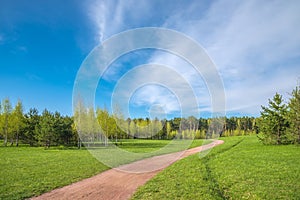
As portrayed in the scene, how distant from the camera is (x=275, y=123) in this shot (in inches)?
1225

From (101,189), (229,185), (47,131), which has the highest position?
(47,131)

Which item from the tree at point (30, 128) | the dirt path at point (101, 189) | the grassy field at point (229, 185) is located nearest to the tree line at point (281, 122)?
the grassy field at point (229, 185)

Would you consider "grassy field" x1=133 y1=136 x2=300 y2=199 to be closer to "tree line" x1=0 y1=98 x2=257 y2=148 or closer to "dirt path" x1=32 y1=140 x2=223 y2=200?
"dirt path" x1=32 y1=140 x2=223 y2=200

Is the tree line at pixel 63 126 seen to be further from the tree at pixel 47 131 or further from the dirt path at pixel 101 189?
the dirt path at pixel 101 189

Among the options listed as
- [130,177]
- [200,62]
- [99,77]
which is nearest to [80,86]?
[99,77]

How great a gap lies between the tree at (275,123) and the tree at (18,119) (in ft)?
174

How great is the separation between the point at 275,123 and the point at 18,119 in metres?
55.3

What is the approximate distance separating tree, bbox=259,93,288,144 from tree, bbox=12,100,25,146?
2089 inches

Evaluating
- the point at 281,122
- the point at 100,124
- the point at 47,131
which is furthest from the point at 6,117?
the point at 281,122

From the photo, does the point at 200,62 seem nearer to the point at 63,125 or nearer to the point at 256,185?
the point at 256,185

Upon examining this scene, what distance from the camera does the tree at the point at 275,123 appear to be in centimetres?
3105

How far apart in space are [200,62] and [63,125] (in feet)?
142

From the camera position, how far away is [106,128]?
1876 inches

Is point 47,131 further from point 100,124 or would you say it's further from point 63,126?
point 100,124
